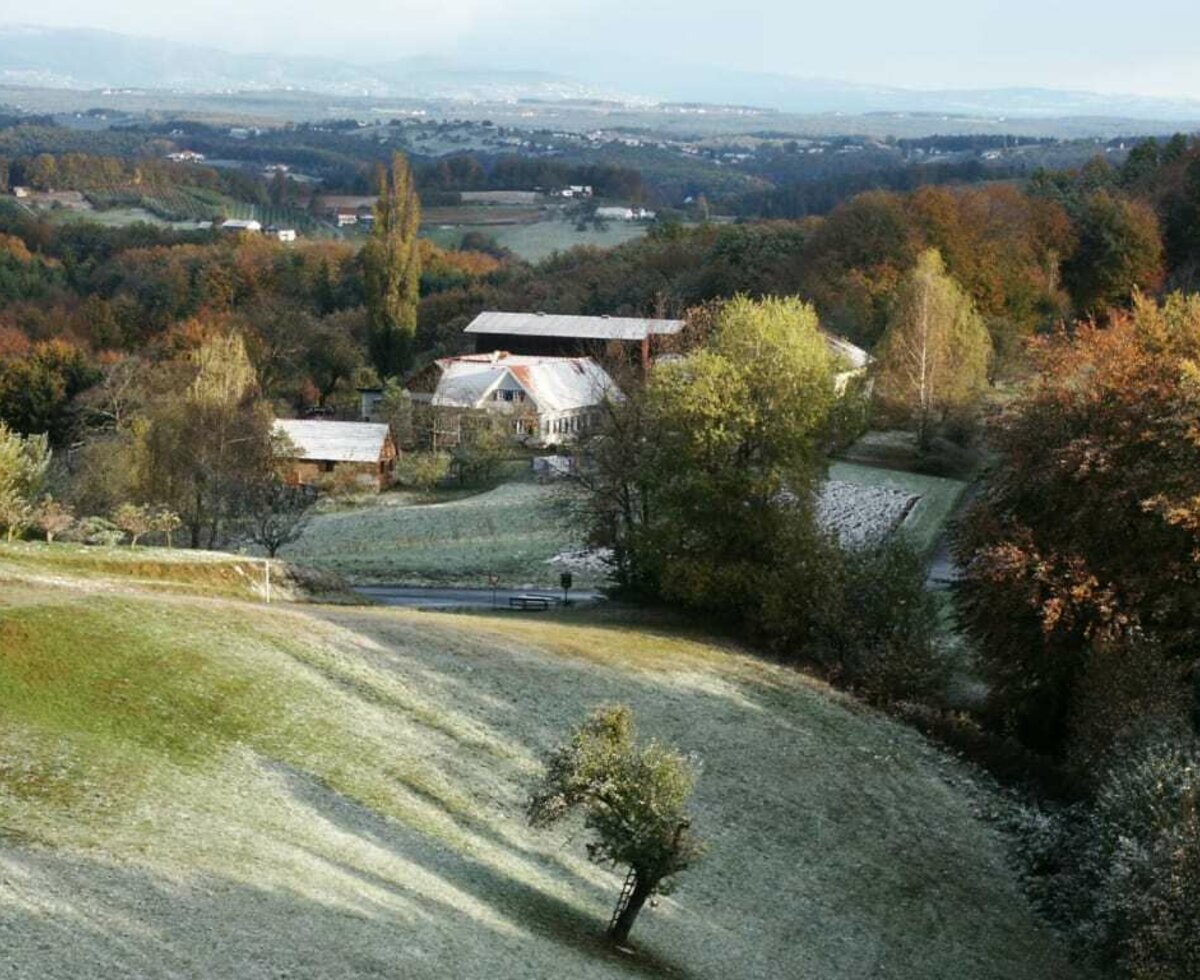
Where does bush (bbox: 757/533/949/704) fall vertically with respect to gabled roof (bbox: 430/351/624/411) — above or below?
above

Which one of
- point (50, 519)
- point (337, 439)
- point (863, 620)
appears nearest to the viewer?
point (863, 620)

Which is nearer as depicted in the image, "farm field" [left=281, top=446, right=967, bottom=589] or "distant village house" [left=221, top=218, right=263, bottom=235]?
"farm field" [left=281, top=446, right=967, bottom=589]

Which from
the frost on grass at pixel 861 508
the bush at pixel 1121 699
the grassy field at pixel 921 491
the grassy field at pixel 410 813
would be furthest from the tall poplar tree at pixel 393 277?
the bush at pixel 1121 699

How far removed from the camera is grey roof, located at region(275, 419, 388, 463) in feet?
249

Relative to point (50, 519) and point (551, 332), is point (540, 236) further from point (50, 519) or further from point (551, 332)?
point (50, 519)

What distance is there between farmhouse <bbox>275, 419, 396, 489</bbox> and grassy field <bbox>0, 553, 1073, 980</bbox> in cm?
3674

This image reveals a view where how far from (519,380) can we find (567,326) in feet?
66.7

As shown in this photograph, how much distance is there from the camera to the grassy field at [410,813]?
19.7 meters

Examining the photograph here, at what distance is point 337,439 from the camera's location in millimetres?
77500

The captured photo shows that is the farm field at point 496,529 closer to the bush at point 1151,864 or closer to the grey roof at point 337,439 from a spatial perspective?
the grey roof at point 337,439

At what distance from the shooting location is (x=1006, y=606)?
37000 millimetres

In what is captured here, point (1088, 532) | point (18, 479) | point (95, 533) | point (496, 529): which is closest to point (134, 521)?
point (95, 533)

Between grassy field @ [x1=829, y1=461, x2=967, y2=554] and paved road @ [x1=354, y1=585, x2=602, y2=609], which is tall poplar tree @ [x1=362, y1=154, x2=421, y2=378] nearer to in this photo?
grassy field @ [x1=829, y1=461, x2=967, y2=554]

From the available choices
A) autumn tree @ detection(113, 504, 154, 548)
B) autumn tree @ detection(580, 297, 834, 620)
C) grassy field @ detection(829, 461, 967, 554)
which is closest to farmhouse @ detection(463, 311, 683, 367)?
grassy field @ detection(829, 461, 967, 554)
